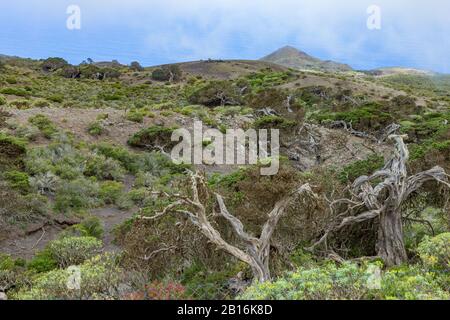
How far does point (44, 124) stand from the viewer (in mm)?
20656

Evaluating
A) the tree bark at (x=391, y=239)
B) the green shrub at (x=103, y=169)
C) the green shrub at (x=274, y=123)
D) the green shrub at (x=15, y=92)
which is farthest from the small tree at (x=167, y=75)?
the tree bark at (x=391, y=239)

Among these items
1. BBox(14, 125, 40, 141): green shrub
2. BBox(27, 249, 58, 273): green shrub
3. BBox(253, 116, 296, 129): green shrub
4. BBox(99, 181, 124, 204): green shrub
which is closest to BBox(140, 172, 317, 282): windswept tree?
BBox(27, 249, 58, 273): green shrub

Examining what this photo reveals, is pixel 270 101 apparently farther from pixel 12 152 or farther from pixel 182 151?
pixel 12 152

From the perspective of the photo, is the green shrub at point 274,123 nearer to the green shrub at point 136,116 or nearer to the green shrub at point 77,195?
the green shrub at point 136,116

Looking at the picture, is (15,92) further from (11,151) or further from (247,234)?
(247,234)

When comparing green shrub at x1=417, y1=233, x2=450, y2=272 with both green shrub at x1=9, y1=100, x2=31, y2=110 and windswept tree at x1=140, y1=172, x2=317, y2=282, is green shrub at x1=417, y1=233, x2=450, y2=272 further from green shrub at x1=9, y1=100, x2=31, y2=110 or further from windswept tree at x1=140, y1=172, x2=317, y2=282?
green shrub at x1=9, y1=100, x2=31, y2=110

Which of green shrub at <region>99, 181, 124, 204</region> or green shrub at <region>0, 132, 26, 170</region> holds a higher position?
green shrub at <region>0, 132, 26, 170</region>

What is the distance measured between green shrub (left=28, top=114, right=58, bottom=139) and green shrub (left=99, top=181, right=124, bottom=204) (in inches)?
187

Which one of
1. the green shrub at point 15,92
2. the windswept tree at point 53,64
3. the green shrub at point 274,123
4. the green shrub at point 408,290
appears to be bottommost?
the green shrub at point 408,290

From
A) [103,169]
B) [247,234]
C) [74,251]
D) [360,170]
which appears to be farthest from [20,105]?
[247,234]

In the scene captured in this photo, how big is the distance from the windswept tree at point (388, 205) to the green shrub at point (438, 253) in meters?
1.65

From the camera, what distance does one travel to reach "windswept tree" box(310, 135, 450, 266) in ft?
28.7

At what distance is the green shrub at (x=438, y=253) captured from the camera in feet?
21.7

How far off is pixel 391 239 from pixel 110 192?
9.31 metres
